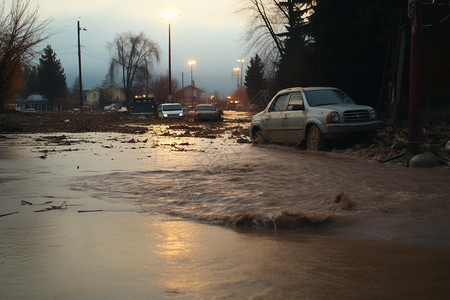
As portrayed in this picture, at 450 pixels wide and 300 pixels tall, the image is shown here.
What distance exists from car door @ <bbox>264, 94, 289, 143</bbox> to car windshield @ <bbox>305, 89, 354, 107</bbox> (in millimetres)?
Answer: 937

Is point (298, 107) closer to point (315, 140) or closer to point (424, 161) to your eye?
point (315, 140)

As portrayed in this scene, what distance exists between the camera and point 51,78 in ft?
313

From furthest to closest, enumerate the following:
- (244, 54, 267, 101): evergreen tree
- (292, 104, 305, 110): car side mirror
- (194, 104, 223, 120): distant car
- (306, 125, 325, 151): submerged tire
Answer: (244, 54, 267, 101): evergreen tree → (194, 104, 223, 120): distant car → (292, 104, 305, 110): car side mirror → (306, 125, 325, 151): submerged tire

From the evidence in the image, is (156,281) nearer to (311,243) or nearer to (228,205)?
(311,243)

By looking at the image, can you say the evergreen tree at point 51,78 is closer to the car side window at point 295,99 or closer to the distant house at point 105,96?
the distant house at point 105,96

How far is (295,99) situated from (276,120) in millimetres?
973

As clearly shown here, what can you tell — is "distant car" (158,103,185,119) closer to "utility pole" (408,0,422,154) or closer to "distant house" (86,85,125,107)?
"utility pole" (408,0,422,154)

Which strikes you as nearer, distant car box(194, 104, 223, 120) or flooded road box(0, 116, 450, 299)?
flooded road box(0, 116, 450, 299)

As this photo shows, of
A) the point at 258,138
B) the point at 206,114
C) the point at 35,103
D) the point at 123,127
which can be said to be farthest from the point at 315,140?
the point at 35,103

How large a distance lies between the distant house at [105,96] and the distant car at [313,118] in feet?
382

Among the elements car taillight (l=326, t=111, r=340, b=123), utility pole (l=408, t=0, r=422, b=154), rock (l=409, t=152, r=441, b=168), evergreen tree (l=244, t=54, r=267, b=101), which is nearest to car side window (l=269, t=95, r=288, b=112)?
car taillight (l=326, t=111, r=340, b=123)

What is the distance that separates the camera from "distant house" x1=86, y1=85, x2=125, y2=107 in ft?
430

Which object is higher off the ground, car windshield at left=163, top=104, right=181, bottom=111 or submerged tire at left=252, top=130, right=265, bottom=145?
car windshield at left=163, top=104, right=181, bottom=111

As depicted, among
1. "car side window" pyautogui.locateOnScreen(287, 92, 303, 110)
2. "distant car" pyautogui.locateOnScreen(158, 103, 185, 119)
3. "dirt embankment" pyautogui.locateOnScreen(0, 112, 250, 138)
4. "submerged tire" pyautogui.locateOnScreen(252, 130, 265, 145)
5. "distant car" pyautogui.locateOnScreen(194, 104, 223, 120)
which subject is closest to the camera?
"car side window" pyautogui.locateOnScreen(287, 92, 303, 110)
